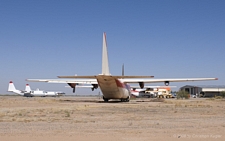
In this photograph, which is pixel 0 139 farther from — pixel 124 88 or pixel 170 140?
pixel 124 88

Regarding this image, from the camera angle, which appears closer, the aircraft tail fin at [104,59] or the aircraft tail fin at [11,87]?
the aircraft tail fin at [104,59]

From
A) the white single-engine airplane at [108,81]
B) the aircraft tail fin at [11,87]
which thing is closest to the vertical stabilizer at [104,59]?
Answer: the white single-engine airplane at [108,81]

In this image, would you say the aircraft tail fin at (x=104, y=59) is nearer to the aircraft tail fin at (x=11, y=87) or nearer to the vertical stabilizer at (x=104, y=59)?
the vertical stabilizer at (x=104, y=59)

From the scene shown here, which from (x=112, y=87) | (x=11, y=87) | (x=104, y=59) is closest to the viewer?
(x=104, y=59)

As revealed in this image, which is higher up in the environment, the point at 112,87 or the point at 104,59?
the point at 104,59

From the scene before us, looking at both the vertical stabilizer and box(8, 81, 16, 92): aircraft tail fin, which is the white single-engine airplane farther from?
box(8, 81, 16, 92): aircraft tail fin

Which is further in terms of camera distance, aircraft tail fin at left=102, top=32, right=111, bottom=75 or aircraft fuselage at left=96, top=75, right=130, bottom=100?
aircraft tail fin at left=102, top=32, right=111, bottom=75

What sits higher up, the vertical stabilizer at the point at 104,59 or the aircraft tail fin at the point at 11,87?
the vertical stabilizer at the point at 104,59

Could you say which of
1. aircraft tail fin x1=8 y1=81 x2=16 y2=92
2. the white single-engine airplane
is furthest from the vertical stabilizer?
aircraft tail fin x1=8 y1=81 x2=16 y2=92

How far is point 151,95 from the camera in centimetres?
8631

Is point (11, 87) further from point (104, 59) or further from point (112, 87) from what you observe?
point (104, 59)

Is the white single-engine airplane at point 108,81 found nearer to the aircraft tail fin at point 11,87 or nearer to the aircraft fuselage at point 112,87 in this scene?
the aircraft fuselage at point 112,87

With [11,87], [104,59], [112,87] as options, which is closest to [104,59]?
[104,59]

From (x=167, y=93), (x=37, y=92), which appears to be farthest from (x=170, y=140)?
(x=37, y=92)
